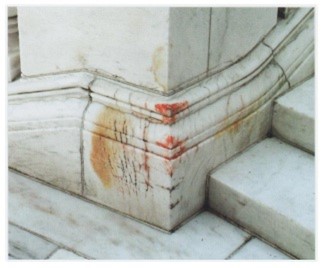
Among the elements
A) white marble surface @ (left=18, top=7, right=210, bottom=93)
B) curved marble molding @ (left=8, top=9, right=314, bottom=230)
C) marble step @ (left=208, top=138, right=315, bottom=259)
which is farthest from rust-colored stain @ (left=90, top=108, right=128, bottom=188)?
marble step @ (left=208, top=138, right=315, bottom=259)

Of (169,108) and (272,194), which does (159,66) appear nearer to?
(169,108)

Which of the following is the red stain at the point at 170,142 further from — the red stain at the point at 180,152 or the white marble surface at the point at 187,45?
the white marble surface at the point at 187,45

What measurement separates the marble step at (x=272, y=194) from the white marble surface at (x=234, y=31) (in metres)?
0.40

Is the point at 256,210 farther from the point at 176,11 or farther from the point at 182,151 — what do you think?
the point at 176,11

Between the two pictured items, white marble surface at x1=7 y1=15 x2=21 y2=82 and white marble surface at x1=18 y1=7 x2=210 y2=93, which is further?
white marble surface at x1=7 y1=15 x2=21 y2=82

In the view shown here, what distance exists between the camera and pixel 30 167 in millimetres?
2930

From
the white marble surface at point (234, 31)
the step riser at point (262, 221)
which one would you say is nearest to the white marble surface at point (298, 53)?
the white marble surface at point (234, 31)

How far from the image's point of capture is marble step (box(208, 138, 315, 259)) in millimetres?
2518

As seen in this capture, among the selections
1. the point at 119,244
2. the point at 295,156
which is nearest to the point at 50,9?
the point at 119,244

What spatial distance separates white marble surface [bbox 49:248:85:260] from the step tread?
0.58m

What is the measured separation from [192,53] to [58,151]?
68 cm

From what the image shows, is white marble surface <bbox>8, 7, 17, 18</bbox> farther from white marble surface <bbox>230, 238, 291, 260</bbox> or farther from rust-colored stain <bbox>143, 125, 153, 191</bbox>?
white marble surface <bbox>230, 238, 291, 260</bbox>

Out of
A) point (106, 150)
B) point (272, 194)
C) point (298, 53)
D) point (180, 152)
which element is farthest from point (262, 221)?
point (298, 53)

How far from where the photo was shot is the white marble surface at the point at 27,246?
8.43 ft
